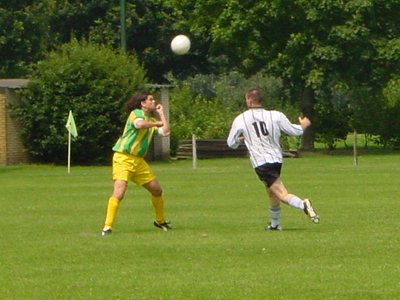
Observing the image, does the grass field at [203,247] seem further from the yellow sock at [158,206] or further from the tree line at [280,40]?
the tree line at [280,40]

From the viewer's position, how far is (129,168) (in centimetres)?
1714

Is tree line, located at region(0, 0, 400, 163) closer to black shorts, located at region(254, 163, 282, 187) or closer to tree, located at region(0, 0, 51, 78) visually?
tree, located at region(0, 0, 51, 78)

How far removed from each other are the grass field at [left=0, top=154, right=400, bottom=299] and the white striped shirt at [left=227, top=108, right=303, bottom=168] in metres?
1.01

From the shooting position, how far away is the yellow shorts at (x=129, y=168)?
17.1m

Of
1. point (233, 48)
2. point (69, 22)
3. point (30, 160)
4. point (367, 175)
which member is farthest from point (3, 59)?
point (367, 175)

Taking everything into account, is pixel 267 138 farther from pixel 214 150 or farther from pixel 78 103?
pixel 214 150

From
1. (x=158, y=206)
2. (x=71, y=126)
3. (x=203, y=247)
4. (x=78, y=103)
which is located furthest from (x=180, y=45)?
(x=78, y=103)

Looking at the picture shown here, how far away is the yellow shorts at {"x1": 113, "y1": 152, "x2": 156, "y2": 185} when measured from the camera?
17.1 meters

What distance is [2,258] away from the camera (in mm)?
14352

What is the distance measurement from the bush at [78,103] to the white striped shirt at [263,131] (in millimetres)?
29917

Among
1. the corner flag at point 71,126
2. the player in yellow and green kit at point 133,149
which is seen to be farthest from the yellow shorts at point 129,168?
the corner flag at point 71,126

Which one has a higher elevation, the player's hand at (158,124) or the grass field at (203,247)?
the player's hand at (158,124)

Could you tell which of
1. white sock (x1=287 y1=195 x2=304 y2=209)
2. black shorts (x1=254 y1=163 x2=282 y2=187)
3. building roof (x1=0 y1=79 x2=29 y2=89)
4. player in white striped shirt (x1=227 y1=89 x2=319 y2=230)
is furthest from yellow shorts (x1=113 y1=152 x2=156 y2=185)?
building roof (x1=0 y1=79 x2=29 y2=89)

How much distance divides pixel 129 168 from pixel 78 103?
1180 inches
